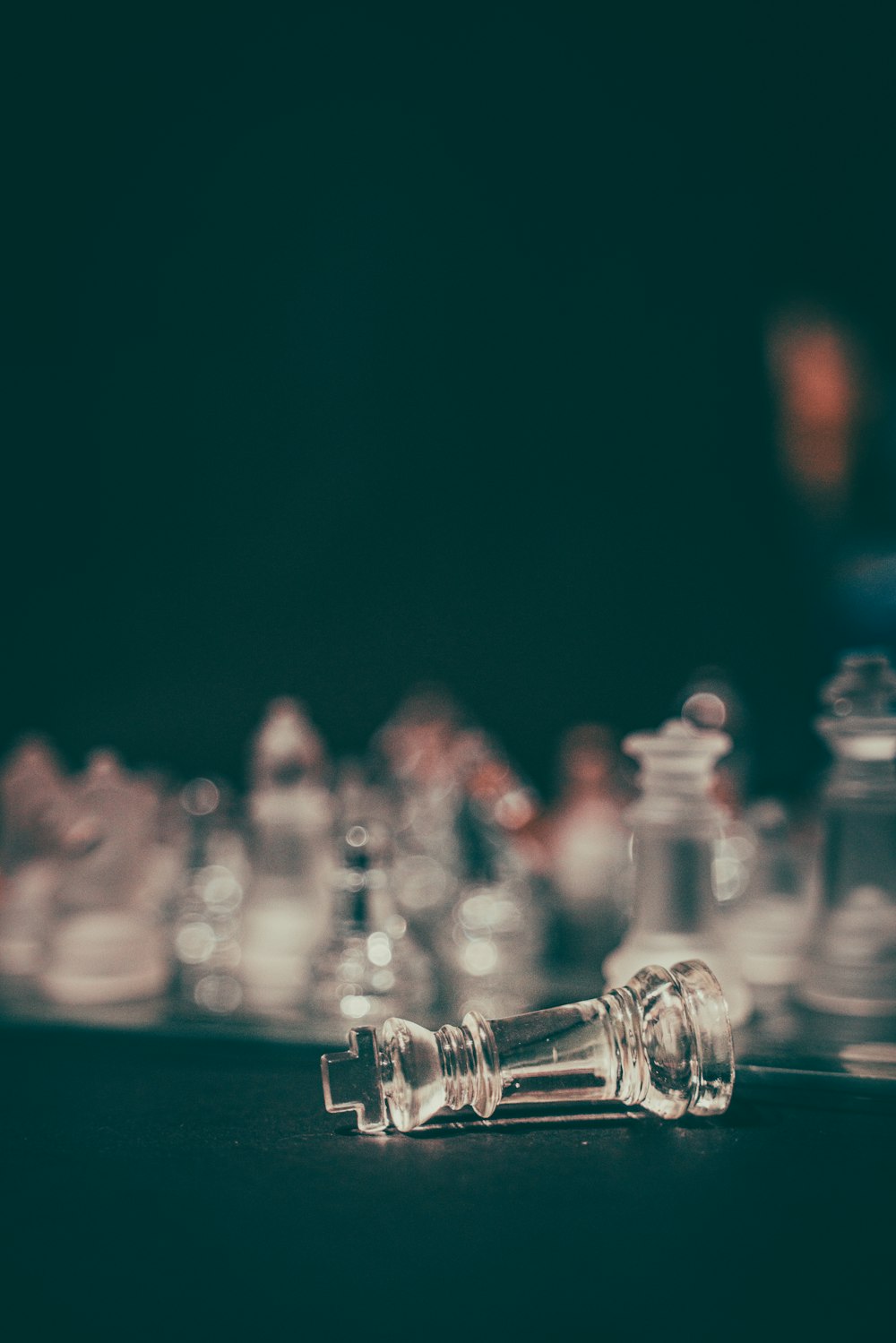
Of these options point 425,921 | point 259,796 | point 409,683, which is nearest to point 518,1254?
point 259,796

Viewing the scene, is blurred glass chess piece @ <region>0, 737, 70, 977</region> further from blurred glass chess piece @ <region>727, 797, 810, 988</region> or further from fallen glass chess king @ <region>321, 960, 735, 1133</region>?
blurred glass chess piece @ <region>727, 797, 810, 988</region>

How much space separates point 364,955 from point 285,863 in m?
Result: 0.22

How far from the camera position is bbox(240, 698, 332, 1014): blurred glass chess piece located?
1.31m

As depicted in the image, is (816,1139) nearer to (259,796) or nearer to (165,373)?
(259,796)

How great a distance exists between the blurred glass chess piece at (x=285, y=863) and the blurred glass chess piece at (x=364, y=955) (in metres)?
0.12

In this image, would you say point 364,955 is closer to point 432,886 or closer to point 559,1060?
point 559,1060

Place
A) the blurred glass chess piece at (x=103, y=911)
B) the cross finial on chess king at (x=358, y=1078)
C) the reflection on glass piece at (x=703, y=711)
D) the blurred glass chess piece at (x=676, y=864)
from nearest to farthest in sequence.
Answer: the cross finial on chess king at (x=358, y=1078)
the blurred glass chess piece at (x=676, y=864)
the blurred glass chess piece at (x=103, y=911)
the reflection on glass piece at (x=703, y=711)

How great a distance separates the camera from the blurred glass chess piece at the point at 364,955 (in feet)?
3.83

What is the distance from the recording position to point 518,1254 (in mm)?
691

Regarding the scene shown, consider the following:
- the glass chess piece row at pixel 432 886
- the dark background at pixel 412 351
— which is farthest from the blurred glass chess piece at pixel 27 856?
the dark background at pixel 412 351

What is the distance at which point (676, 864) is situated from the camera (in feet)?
3.67

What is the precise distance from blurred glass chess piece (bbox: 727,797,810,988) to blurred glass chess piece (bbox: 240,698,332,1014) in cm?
46

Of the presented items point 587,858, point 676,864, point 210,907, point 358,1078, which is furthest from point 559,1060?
point 587,858

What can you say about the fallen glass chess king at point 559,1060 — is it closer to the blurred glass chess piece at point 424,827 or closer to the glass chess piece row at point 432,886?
the glass chess piece row at point 432,886
